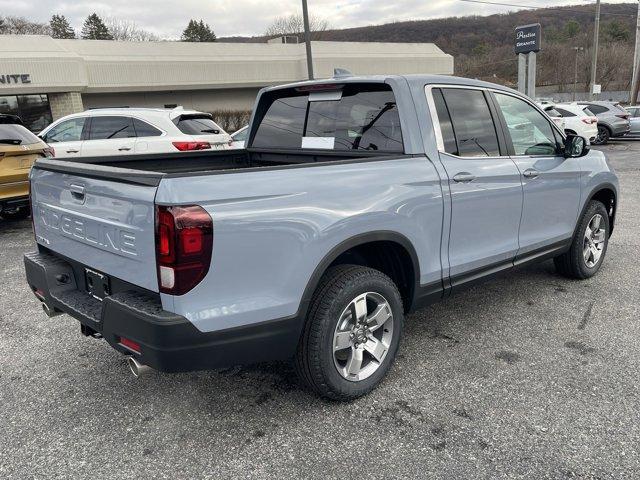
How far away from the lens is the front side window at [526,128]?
405 cm

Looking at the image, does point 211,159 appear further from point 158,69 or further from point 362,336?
point 158,69

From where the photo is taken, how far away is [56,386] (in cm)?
334

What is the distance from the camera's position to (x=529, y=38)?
20.0 metres

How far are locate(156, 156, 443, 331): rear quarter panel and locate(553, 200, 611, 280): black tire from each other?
2.47 metres

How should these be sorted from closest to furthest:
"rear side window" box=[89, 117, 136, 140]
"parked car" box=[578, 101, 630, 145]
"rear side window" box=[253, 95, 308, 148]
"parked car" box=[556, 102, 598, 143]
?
1. "rear side window" box=[253, 95, 308, 148]
2. "rear side window" box=[89, 117, 136, 140]
3. "parked car" box=[556, 102, 598, 143]
4. "parked car" box=[578, 101, 630, 145]

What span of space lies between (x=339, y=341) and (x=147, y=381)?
4.31 feet

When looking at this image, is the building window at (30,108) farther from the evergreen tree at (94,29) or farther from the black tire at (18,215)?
the evergreen tree at (94,29)

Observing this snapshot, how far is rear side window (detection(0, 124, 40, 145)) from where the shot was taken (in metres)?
7.31

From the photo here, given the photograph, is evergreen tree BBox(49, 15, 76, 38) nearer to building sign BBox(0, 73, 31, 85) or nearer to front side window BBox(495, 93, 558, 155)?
building sign BBox(0, 73, 31, 85)

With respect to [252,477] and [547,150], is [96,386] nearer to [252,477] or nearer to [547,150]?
[252,477]

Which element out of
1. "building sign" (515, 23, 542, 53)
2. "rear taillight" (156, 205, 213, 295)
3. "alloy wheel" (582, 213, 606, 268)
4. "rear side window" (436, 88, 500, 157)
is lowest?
"alloy wheel" (582, 213, 606, 268)

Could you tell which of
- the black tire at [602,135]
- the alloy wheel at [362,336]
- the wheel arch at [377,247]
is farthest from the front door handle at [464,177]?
the black tire at [602,135]

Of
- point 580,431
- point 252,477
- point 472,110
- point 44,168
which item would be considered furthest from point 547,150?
point 44,168

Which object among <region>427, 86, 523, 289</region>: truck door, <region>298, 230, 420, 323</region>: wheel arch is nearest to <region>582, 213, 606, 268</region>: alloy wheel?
<region>427, 86, 523, 289</region>: truck door
